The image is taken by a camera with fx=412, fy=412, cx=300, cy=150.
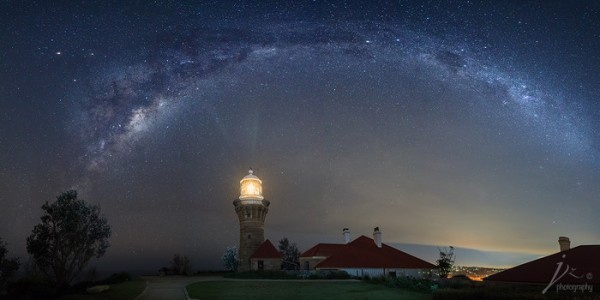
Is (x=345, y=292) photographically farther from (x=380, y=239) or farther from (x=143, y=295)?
(x=380, y=239)

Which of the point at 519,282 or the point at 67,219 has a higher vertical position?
the point at 67,219

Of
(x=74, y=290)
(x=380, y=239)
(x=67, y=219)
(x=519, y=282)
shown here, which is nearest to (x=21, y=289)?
(x=74, y=290)

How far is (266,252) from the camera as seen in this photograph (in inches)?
2140

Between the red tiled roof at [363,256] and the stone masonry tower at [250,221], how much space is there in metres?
8.39

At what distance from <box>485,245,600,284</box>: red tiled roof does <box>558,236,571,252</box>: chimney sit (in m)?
5.19

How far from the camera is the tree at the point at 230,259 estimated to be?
59381mm

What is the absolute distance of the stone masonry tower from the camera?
56406mm

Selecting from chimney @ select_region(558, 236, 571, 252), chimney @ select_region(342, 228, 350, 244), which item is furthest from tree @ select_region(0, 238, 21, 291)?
chimney @ select_region(558, 236, 571, 252)

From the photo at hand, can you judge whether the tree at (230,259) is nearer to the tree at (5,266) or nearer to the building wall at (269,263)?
the building wall at (269,263)

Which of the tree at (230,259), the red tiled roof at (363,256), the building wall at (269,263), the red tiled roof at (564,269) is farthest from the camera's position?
the tree at (230,259)

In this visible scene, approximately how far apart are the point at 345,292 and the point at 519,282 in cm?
1066

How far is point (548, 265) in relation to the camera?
24984 millimetres

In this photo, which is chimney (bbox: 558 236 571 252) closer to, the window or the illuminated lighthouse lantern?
the window

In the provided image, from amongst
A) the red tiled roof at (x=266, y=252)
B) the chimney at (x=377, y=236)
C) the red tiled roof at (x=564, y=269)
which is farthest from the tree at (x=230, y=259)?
the red tiled roof at (x=564, y=269)
